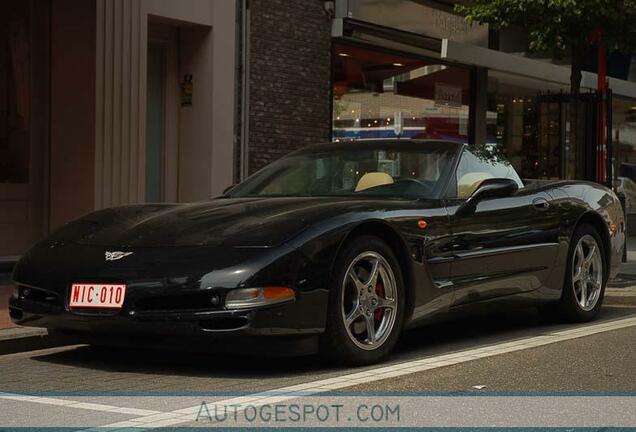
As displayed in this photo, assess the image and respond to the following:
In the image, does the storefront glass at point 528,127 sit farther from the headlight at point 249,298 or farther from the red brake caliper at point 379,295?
the headlight at point 249,298

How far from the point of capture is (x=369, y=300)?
6051mm

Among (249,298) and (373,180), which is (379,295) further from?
(373,180)

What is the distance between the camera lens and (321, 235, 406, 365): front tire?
580 cm

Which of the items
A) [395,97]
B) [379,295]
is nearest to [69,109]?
[395,97]

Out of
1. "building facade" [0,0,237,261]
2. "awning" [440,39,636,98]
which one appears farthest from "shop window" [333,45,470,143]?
"building facade" [0,0,237,261]

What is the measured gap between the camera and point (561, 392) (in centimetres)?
533

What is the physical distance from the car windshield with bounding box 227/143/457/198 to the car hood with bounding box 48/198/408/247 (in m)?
0.49

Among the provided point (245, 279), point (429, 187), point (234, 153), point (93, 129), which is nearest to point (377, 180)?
point (429, 187)

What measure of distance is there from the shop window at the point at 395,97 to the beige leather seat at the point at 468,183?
7938 mm

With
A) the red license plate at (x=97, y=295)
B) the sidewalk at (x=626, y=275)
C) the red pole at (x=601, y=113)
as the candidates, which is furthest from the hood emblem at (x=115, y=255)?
the red pole at (x=601, y=113)

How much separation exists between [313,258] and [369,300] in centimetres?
55

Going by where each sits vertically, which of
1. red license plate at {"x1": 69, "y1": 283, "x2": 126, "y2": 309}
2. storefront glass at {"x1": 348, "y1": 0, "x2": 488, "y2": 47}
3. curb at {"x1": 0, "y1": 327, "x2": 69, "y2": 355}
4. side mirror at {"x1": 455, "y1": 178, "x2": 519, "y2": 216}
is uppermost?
storefront glass at {"x1": 348, "y1": 0, "x2": 488, "y2": 47}

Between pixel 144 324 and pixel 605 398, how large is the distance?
234 centimetres

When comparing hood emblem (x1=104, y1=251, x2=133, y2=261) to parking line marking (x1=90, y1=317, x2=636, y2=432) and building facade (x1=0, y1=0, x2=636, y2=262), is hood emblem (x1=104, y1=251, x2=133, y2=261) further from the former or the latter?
building facade (x1=0, y1=0, x2=636, y2=262)
